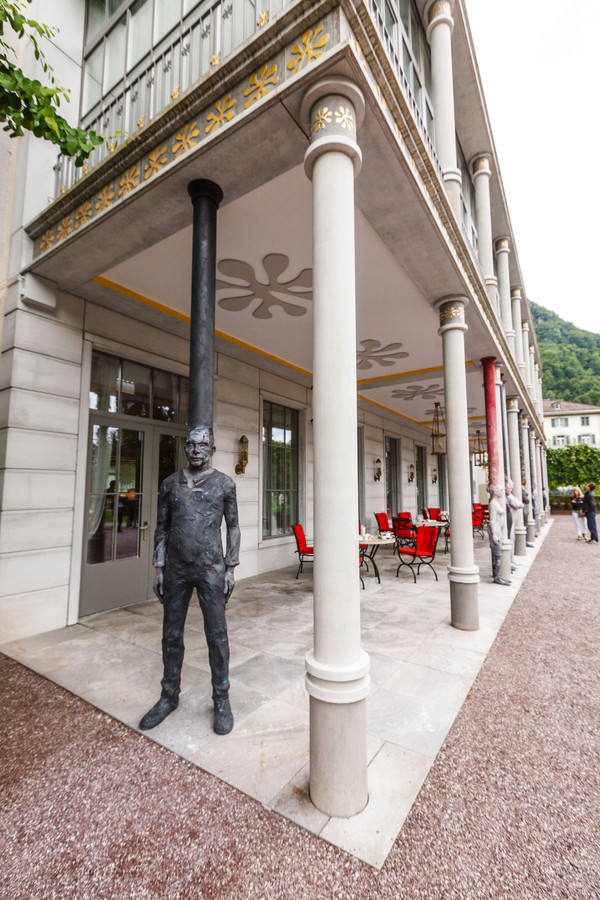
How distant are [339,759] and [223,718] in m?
0.98

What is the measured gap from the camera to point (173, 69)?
346 cm

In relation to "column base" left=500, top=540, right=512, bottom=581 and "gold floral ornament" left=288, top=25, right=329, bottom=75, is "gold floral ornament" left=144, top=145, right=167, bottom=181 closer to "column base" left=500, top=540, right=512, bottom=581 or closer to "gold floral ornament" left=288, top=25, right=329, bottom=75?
"gold floral ornament" left=288, top=25, right=329, bottom=75

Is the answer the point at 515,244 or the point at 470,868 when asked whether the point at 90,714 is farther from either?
the point at 515,244

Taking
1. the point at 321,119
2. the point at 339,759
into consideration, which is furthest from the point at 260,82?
the point at 339,759

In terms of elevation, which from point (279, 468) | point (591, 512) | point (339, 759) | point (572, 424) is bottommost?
point (339, 759)

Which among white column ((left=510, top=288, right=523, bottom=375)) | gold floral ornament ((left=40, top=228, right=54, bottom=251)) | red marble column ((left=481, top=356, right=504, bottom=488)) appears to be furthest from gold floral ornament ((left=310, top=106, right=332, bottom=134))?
white column ((left=510, top=288, right=523, bottom=375))

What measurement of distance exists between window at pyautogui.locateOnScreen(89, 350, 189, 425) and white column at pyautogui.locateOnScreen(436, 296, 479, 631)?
3726 millimetres

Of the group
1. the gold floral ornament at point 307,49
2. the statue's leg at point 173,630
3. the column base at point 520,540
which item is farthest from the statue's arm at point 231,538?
the column base at point 520,540

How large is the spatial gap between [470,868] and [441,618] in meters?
3.42

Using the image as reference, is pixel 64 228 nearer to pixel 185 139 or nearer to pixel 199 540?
pixel 185 139

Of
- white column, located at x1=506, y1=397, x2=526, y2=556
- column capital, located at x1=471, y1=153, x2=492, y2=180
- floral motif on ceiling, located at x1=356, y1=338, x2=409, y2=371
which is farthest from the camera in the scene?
white column, located at x1=506, y1=397, x2=526, y2=556

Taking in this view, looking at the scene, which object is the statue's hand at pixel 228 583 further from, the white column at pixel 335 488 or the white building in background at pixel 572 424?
the white building in background at pixel 572 424

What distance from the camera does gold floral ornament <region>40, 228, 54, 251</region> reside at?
13.4 feet

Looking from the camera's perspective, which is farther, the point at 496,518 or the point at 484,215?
the point at 484,215
